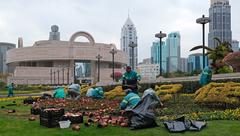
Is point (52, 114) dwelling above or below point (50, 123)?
above

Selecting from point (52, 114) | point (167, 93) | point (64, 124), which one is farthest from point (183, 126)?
point (167, 93)

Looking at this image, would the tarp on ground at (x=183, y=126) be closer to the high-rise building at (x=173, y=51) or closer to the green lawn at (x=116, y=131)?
the green lawn at (x=116, y=131)

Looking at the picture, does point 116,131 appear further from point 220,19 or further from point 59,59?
point 59,59

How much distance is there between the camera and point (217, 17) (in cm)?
4844

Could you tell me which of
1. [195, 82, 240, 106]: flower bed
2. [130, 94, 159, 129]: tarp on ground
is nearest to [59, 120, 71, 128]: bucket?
[130, 94, 159, 129]: tarp on ground

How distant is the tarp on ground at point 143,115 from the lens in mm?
8625

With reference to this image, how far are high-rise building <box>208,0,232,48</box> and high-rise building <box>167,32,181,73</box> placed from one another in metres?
33.7

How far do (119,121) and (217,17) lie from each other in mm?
41962

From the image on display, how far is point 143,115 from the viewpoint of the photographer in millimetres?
8695

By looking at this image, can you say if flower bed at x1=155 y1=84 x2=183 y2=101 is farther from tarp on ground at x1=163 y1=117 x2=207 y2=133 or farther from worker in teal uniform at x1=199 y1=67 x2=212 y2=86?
tarp on ground at x1=163 y1=117 x2=207 y2=133

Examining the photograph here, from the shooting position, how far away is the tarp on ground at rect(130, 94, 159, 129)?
8.62 metres

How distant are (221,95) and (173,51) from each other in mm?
82125

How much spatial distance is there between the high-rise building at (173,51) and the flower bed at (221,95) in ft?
237

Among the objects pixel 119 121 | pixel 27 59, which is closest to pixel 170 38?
pixel 27 59
